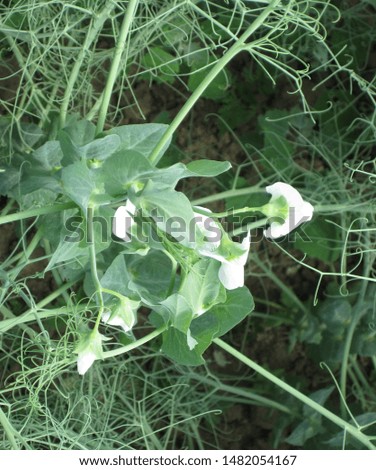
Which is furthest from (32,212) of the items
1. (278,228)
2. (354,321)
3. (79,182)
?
(354,321)

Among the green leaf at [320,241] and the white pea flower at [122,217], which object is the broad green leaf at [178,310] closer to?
the white pea flower at [122,217]

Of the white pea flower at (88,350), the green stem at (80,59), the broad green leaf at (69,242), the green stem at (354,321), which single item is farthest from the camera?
the green stem at (354,321)

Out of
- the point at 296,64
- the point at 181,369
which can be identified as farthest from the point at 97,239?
the point at 296,64

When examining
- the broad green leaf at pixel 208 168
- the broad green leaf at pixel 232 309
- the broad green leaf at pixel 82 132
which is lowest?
the broad green leaf at pixel 232 309

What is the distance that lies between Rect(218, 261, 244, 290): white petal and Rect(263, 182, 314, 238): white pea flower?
0.24 feet

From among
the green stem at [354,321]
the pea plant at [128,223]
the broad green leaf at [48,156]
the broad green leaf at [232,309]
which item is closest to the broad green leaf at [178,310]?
the pea plant at [128,223]

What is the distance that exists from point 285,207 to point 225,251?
0.30 ft

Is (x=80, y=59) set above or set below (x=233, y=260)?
above

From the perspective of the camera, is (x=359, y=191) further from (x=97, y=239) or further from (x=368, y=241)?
(x=97, y=239)

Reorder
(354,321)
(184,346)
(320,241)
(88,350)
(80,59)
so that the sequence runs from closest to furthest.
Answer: (88,350)
(184,346)
(80,59)
(354,321)
(320,241)

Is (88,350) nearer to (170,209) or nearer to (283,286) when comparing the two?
(170,209)

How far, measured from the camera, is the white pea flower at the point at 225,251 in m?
0.74

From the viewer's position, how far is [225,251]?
74cm

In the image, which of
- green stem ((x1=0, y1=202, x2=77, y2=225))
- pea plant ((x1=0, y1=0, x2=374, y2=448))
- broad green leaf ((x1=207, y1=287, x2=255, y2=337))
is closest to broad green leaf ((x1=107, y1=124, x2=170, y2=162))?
pea plant ((x1=0, y1=0, x2=374, y2=448))
